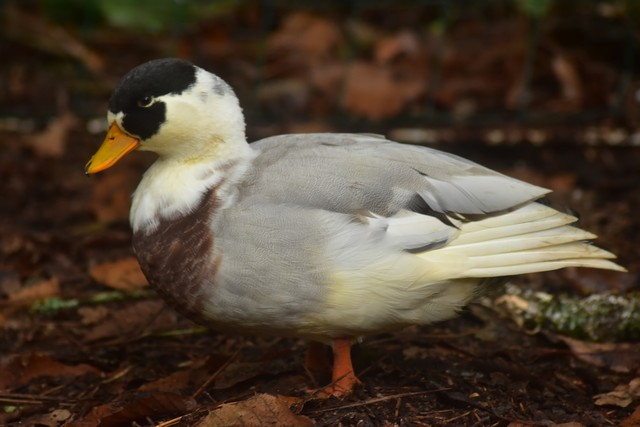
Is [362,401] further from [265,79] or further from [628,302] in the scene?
[265,79]

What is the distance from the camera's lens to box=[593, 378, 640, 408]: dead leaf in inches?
129

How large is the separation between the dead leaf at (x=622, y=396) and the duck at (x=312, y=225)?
1.47ft

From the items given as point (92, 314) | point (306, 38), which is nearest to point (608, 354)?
point (92, 314)

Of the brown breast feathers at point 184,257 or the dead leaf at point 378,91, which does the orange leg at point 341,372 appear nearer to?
the brown breast feathers at point 184,257

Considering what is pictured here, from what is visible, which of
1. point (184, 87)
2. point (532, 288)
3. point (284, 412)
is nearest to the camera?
point (284, 412)

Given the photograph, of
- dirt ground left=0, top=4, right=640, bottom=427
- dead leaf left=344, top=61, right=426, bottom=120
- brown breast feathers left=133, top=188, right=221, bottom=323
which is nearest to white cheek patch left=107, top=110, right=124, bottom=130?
brown breast feathers left=133, top=188, right=221, bottom=323

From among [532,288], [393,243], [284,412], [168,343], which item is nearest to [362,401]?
[284,412]

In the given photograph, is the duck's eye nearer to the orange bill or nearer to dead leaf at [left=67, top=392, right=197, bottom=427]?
the orange bill

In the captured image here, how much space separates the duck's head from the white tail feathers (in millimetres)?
834

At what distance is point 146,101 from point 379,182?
0.81 metres

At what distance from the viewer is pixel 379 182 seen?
3.21 metres

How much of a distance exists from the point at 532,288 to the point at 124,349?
5.58 feet

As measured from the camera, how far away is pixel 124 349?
3912 mm

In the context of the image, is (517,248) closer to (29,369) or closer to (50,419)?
(50,419)
